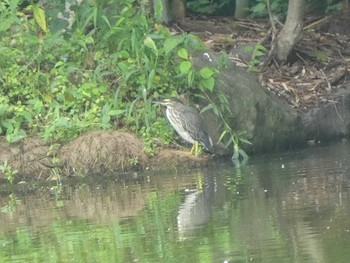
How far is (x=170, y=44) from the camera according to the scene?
1430 cm

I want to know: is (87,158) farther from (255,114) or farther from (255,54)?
(255,54)

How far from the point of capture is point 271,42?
17.8m

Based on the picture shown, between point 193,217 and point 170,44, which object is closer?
point 193,217

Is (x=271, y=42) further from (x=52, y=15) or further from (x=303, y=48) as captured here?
(x=52, y=15)

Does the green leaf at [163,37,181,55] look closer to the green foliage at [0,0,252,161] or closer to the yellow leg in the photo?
the green foliage at [0,0,252,161]

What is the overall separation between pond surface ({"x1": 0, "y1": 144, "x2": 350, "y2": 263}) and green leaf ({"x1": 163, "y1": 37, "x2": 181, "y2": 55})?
5.30 ft

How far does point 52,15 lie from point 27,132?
6.27 feet

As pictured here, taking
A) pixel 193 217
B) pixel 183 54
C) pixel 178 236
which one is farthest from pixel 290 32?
pixel 178 236

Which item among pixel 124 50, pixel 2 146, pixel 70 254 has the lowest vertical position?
pixel 70 254

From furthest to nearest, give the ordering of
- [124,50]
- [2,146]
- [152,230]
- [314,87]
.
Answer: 1. [314,87]
2. [124,50]
3. [2,146]
4. [152,230]

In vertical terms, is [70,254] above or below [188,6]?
below

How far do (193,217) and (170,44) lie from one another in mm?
5183

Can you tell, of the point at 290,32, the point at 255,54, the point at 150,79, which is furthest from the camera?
the point at 290,32

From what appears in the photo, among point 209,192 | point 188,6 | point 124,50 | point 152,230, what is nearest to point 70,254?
point 152,230
